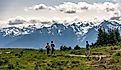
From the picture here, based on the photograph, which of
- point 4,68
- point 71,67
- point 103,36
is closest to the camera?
point 4,68

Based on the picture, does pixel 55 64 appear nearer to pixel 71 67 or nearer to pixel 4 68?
pixel 71 67

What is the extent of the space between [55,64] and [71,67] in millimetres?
2838

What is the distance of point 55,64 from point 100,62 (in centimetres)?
793

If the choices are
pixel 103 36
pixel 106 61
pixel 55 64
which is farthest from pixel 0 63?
pixel 103 36

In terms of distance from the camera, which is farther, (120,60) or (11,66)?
(120,60)

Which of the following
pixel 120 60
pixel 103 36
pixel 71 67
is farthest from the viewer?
pixel 103 36

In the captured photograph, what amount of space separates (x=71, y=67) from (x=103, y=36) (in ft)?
329

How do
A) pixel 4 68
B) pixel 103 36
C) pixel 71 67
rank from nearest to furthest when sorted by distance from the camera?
pixel 4 68
pixel 71 67
pixel 103 36

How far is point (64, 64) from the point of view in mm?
A: 58500

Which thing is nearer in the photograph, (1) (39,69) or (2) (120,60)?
(1) (39,69)

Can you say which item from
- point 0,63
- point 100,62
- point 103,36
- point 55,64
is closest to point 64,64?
point 55,64

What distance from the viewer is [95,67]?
5562 cm

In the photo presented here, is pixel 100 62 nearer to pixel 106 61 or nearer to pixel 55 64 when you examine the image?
pixel 106 61

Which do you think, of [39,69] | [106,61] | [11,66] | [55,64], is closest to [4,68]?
[11,66]
